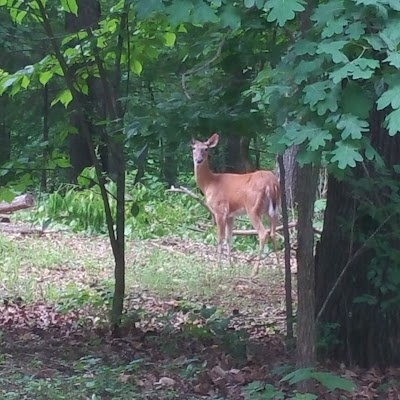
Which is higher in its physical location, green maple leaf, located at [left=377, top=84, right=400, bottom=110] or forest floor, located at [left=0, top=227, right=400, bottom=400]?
green maple leaf, located at [left=377, top=84, right=400, bottom=110]

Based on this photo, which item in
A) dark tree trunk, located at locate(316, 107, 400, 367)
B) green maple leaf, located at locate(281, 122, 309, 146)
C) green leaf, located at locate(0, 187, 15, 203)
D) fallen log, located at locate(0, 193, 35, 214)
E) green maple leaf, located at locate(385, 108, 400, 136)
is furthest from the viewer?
fallen log, located at locate(0, 193, 35, 214)

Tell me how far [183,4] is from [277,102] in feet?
2.36

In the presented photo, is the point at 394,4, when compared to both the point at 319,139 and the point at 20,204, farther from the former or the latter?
the point at 20,204

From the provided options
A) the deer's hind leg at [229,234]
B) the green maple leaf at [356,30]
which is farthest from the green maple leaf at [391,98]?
the deer's hind leg at [229,234]

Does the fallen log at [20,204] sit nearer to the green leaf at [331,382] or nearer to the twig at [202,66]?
the twig at [202,66]

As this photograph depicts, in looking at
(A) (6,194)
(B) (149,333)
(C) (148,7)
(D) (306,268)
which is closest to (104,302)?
(B) (149,333)

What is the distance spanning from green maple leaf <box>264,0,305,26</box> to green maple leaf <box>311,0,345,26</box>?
19cm

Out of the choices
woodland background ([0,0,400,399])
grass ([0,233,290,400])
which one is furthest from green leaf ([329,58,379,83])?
grass ([0,233,290,400])

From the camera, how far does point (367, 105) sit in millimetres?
3236

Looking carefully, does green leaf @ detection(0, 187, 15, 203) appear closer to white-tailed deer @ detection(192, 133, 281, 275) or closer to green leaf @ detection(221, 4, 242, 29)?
green leaf @ detection(221, 4, 242, 29)

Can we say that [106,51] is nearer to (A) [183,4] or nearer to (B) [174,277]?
(A) [183,4]

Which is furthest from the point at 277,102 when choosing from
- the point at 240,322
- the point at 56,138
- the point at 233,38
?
the point at 240,322

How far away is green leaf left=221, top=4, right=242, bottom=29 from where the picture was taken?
3367 millimetres

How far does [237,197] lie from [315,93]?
851cm
